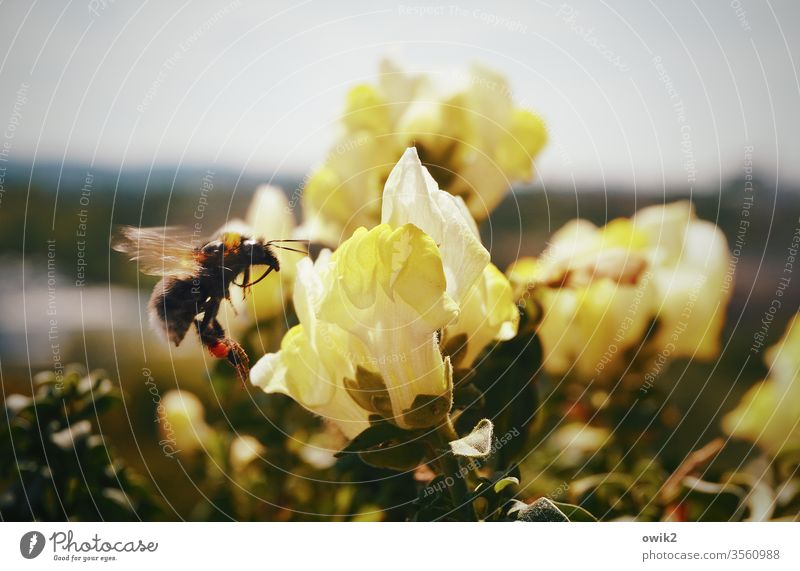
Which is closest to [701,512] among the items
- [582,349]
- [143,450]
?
[582,349]

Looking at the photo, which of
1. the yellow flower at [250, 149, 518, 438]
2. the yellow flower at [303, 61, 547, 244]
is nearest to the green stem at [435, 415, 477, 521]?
the yellow flower at [250, 149, 518, 438]

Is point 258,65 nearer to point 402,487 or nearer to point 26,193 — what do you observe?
point 26,193

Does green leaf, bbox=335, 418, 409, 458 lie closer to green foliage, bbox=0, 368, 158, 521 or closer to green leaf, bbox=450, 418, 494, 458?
green leaf, bbox=450, 418, 494, 458

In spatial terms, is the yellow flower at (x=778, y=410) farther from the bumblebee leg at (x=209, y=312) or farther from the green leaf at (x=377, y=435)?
the bumblebee leg at (x=209, y=312)

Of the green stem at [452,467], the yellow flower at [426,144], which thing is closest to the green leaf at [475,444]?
the green stem at [452,467]

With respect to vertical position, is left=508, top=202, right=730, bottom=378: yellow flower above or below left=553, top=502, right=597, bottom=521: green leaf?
above
